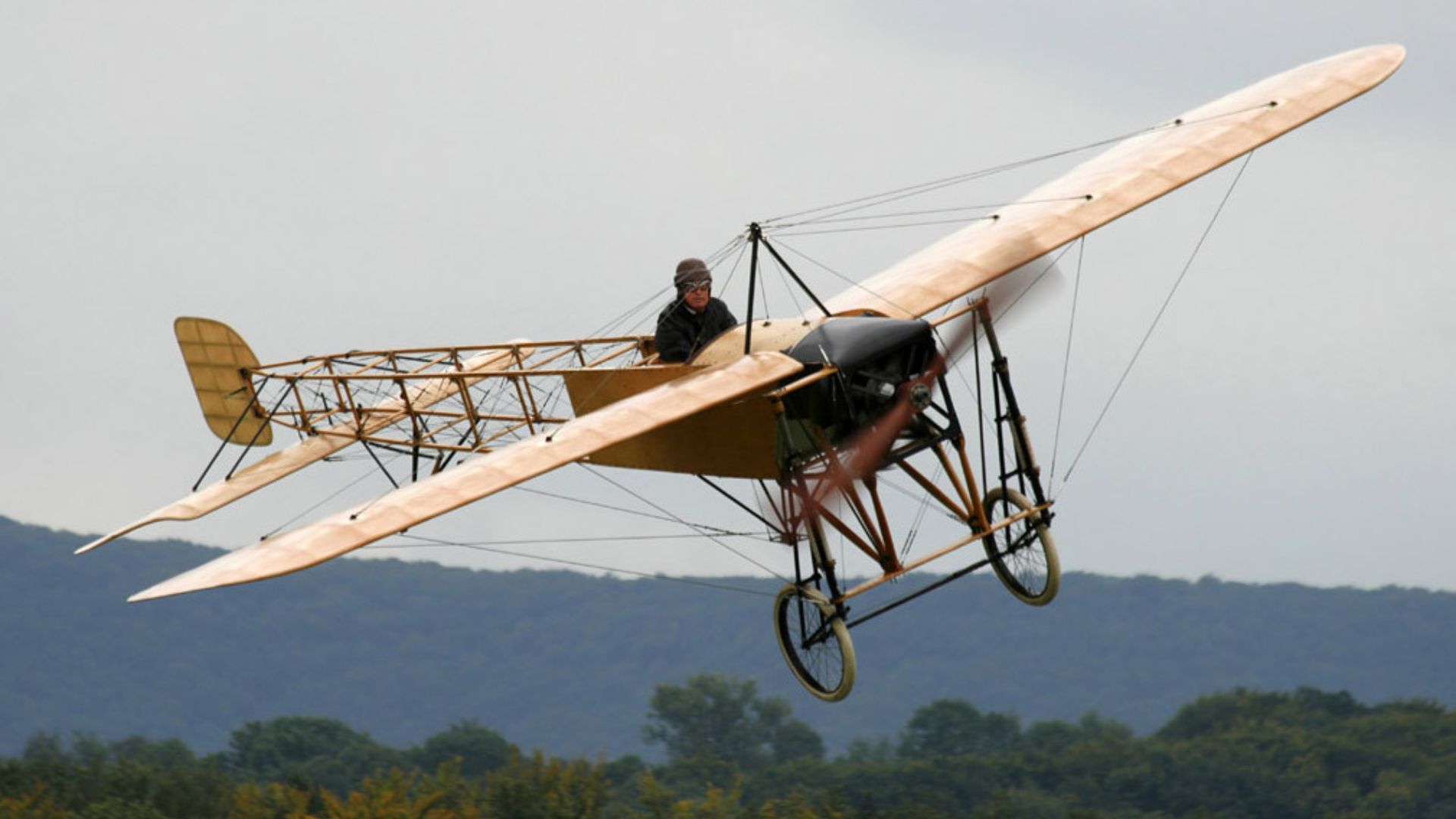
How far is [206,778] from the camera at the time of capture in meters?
77.1

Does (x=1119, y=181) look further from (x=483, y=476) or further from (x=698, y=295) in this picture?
(x=483, y=476)

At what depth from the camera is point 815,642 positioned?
14922 mm

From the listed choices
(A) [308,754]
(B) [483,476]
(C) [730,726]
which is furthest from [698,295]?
(C) [730,726]

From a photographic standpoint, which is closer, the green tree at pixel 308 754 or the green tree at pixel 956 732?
the green tree at pixel 308 754

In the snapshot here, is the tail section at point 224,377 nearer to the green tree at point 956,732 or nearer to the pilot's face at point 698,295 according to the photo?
the pilot's face at point 698,295

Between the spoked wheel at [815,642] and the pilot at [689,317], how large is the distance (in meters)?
2.42

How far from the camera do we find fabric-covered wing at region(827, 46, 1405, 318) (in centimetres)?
1698

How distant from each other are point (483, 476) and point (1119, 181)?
7.71 meters

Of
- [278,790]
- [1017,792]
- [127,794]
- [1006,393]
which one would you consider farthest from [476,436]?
[1017,792]

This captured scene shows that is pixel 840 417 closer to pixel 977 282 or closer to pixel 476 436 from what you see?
pixel 977 282

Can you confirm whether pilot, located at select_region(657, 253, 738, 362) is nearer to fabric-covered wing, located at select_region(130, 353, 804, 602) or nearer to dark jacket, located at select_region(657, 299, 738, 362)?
dark jacket, located at select_region(657, 299, 738, 362)

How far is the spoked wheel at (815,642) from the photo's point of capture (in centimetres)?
1459

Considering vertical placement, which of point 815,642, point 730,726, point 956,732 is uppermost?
point 730,726

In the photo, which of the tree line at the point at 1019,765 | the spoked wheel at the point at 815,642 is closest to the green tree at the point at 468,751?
the tree line at the point at 1019,765
